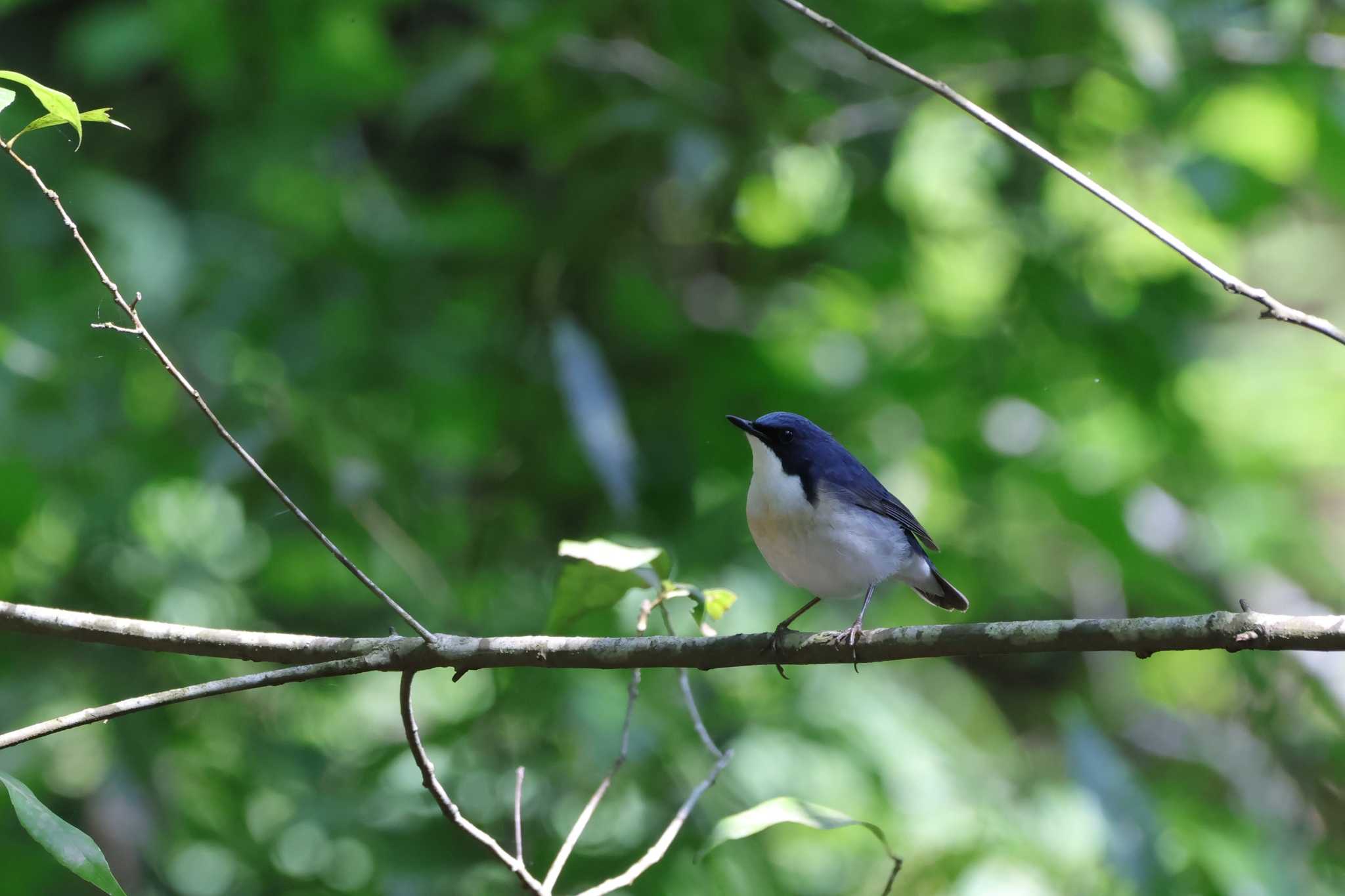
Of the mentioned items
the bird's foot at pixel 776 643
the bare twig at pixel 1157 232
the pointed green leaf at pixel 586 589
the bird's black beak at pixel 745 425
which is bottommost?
the bird's black beak at pixel 745 425

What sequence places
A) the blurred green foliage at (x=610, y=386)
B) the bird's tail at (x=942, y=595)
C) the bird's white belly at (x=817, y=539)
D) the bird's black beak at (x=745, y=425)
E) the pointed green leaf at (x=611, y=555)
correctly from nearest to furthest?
the pointed green leaf at (x=611, y=555)
the bird's white belly at (x=817, y=539)
the bird's black beak at (x=745, y=425)
the bird's tail at (x=942, y=595)
the blurred green foliage at (x=610, y=386)

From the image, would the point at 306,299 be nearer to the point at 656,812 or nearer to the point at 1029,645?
the point at 656,812

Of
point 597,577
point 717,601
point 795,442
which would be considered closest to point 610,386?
point 795,442

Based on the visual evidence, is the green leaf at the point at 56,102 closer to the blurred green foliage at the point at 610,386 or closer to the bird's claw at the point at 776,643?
the bird's claw at the point at 776,643

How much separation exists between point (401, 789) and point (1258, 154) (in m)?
4.54

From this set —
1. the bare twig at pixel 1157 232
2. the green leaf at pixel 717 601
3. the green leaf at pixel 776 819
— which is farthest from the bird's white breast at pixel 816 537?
the bare twig at pixel 1157 232

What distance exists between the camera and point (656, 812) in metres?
3.93

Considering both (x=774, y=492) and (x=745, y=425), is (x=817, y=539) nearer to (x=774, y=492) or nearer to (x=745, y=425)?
(x=774, y=492)

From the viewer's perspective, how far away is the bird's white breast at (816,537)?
3.25 m

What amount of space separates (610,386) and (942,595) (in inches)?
57.9

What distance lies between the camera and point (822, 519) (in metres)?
3.28

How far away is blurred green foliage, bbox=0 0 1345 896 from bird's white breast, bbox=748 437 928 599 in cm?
70

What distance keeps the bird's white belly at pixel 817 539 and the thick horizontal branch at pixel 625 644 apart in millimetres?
785

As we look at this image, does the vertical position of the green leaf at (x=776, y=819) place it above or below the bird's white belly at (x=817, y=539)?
above
